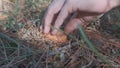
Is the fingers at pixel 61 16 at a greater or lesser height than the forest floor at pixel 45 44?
greater

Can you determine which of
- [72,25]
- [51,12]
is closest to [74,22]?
[72,25]

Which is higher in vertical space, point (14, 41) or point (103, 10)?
point (103, 10)

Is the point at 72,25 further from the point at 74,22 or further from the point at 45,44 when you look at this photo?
the point at 45,44

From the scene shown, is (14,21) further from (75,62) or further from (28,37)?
(75,62)

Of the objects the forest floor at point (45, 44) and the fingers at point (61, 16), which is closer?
the forest floor at point (45, 44)

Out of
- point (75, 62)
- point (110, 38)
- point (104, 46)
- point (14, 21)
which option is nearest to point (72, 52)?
point (75, 62)

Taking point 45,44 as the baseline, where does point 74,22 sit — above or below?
above
